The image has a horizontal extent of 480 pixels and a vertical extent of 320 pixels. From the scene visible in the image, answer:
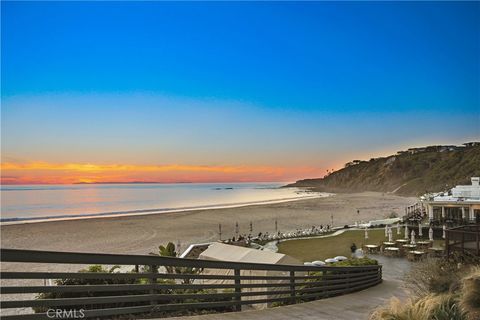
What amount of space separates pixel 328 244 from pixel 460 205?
10.3m

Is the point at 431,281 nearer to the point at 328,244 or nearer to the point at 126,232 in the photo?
the point at 328,244

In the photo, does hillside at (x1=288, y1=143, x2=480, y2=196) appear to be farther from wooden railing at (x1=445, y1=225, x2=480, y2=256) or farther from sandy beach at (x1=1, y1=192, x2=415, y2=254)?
wooden railing at (x1=445, y1=225, x2=480, y2=256)

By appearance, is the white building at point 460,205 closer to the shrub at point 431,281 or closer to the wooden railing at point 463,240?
the wooden railing at point 463,240

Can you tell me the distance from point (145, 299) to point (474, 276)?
4705 millimetres

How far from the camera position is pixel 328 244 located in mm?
26797

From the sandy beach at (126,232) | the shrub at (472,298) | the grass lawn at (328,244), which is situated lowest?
the sandy beach at (126,232)

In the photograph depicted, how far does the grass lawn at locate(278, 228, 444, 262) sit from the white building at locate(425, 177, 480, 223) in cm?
316

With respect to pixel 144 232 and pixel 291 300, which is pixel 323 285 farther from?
pixel 144 232

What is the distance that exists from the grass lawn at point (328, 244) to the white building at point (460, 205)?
10.4 ft

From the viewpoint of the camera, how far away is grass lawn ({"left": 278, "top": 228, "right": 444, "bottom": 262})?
2336 cm

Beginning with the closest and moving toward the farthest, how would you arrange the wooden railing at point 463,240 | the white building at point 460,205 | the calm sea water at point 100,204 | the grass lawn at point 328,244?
the wooden railing at point 463,240, the grass lawn at point 328,244, the white building at point 460,205, the calm sea water at point 100,204

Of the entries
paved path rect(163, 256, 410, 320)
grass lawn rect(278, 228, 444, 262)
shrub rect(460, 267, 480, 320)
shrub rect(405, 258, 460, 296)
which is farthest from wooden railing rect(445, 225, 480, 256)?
shrub rect(460, 267, 480, 320)

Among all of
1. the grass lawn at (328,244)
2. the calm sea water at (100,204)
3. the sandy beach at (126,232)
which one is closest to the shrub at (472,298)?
the grass lawn at (328,244)

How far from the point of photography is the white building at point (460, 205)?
28625 mm
